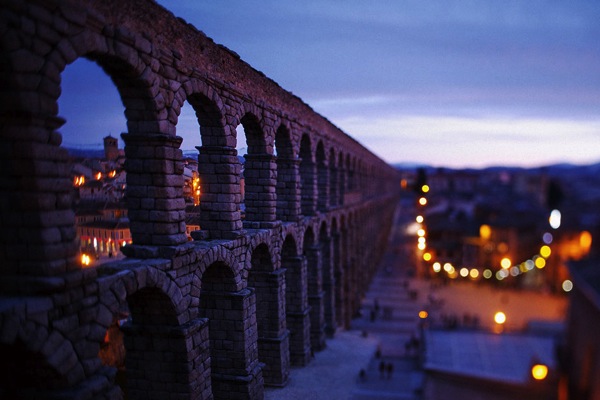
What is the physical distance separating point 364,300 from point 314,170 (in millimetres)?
21007

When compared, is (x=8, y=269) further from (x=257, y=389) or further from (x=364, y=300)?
(x=364, y=300)

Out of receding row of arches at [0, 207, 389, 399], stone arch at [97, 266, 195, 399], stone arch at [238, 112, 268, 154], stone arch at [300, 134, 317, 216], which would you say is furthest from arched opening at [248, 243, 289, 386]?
stone arch at [97, 266, 195, 399]

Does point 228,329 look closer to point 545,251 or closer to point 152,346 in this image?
point 152,346

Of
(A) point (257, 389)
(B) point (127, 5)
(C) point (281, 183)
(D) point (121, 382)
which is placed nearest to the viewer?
(B) point (127, 5)

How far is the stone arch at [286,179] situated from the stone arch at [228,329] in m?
5.10

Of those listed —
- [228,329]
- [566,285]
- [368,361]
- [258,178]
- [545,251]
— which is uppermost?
[258,178]

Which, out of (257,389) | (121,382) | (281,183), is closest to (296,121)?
(281,183)

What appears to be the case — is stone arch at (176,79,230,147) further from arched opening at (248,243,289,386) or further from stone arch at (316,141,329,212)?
stone arch at (316,141,329,212)

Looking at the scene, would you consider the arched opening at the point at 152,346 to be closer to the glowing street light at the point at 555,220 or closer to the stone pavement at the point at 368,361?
the stone pavement at the point at 368,361

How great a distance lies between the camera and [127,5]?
8164 millimetres

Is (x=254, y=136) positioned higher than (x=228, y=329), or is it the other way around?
(x=254, y=136)

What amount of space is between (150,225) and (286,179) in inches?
334

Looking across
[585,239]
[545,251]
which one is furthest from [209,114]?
[545,251]

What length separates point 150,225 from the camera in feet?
30.7
